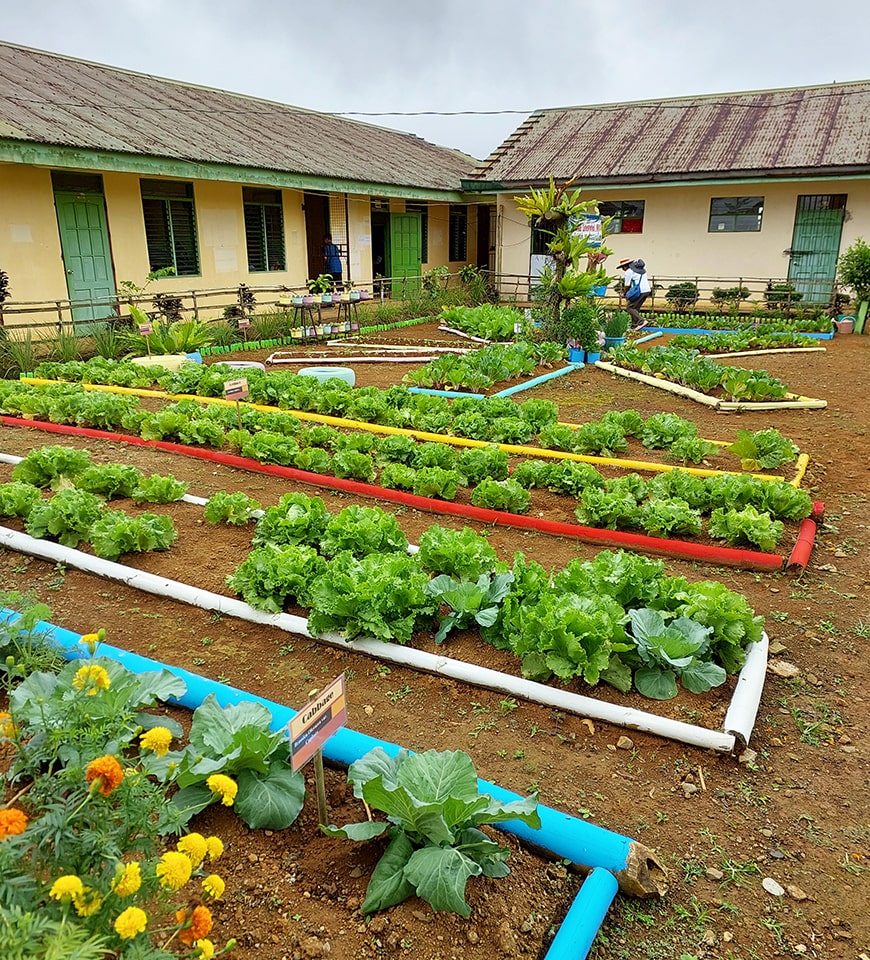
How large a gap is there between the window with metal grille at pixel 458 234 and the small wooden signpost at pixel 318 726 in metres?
24.7

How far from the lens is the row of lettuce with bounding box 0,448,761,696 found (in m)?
3.49

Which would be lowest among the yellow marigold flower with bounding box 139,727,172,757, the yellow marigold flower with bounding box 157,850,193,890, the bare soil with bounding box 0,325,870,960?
the bare soil with bounding box 0,325,870,960

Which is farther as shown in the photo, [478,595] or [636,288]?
[636,288]

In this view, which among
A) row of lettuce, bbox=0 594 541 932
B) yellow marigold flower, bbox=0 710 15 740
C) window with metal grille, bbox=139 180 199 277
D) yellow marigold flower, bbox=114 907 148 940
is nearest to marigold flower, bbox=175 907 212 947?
row of lettuce, bbox=0 594 541 932

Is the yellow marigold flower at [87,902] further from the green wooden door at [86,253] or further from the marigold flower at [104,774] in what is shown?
the green wooden door at [86,253]

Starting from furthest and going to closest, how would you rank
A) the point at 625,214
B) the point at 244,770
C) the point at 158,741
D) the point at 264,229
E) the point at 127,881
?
the point at 625,214, the point at 264,229, the point at 244,770, the point at 158,741, the point at 127,881

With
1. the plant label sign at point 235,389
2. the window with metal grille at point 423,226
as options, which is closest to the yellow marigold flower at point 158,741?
the plant label sign at point 235,389

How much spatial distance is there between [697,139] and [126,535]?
20551 mm

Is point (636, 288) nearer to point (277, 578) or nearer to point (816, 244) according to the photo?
point (816, 244)

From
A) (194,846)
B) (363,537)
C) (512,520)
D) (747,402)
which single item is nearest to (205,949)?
(194,846)

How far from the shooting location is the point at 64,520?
478 cm

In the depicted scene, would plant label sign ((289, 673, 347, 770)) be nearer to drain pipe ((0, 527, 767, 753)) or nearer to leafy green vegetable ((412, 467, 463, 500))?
drain pipe ((0, 527, 767, 753))

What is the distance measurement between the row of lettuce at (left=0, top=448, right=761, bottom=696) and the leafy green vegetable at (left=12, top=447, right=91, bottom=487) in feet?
3.32

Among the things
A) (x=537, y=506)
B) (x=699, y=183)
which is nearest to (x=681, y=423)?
(x=537, y=506)
